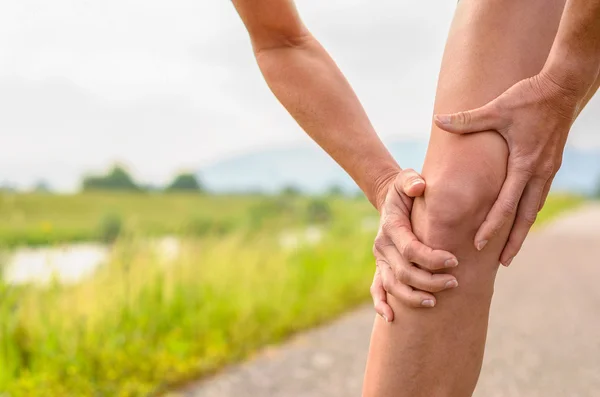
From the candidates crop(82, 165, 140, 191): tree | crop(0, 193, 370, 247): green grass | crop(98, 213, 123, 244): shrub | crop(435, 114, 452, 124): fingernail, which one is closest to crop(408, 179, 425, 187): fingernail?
crop(435, 114, 452, 124): fingernail

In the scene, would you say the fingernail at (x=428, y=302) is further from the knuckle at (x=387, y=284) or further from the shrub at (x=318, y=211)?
the shrub at (x=318, y=211)

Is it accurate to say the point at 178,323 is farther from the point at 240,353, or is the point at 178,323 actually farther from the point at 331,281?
the point at 331,281

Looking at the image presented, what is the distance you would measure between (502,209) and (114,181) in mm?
3926

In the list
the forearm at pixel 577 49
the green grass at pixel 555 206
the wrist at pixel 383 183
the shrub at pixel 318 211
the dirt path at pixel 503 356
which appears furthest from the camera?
the green grass at pixel 555 206

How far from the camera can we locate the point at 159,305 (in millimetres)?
2951

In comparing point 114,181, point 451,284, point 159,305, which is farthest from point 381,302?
point 114,181

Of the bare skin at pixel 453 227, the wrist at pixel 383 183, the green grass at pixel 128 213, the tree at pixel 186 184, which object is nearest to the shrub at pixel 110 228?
the green grass at pixel 128 213

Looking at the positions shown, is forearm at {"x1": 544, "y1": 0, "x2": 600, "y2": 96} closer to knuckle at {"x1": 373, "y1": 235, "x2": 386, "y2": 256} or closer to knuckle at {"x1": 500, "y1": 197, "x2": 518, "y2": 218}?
knuckle at {"x1": 500, "y1": 197, "x2": 518, "y2": 218}

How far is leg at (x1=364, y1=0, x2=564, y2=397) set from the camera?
1.04m

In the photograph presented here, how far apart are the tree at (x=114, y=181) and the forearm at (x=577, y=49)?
3732mm

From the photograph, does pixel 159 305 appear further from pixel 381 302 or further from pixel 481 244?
pixel 481 244

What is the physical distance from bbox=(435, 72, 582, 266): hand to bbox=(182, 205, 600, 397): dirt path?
1725mm

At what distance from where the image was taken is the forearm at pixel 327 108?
1230mm

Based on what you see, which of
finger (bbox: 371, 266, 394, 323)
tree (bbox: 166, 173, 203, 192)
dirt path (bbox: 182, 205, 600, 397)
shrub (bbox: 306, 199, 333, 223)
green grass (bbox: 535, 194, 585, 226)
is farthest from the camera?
green grass (bbox: 535, 194, 585, 226)
